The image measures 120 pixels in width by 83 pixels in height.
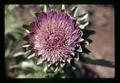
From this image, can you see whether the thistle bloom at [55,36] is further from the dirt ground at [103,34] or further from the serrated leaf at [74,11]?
the dirt ground at [103,34]

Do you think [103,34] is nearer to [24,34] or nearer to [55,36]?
[24,34]

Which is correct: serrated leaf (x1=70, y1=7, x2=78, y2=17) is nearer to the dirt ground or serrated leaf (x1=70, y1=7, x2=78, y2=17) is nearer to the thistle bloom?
the thistle bloom

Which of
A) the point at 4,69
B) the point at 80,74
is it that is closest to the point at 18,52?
the point at 4,69

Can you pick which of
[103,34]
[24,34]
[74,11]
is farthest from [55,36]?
[103,34]

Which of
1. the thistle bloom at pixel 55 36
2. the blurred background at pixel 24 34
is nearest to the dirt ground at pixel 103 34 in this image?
the blurred background at pixel 24 34
